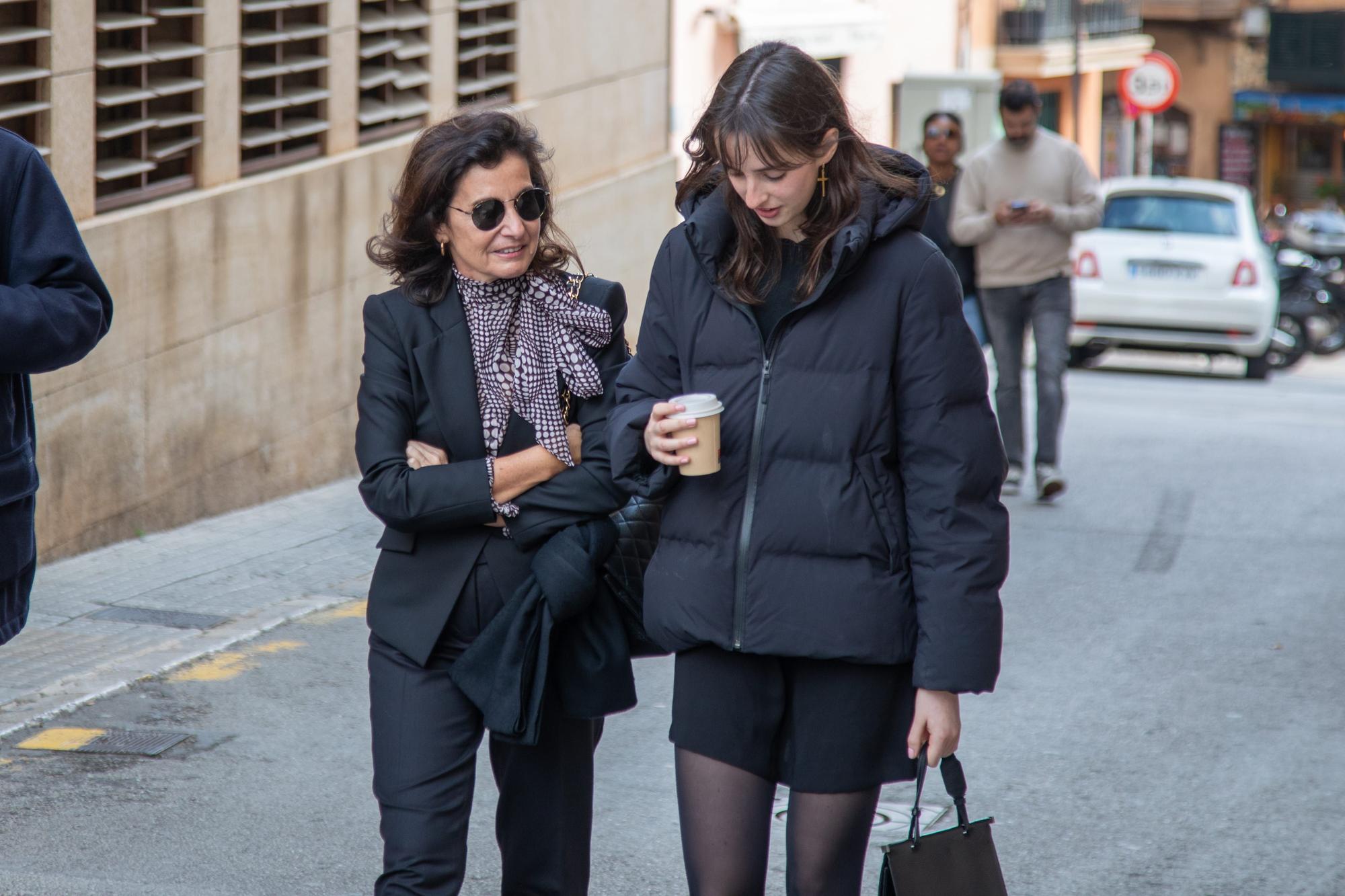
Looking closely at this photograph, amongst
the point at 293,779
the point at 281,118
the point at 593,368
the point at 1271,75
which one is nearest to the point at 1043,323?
the point at 281,118

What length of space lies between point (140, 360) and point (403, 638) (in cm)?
497

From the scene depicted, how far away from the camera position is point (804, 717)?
2.90m

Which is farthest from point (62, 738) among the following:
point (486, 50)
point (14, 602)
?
point (486, 50)

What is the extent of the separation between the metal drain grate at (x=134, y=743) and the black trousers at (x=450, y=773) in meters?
2.00

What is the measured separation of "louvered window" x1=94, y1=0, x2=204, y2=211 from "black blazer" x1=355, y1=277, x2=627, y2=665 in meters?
4.82

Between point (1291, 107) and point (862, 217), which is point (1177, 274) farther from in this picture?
point (1291, 107)

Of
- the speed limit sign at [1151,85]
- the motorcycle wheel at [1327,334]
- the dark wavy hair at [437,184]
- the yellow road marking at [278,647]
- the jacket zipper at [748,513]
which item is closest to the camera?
the jacket zipper at [748,513]

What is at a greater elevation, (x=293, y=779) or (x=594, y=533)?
(x=594, y=533)

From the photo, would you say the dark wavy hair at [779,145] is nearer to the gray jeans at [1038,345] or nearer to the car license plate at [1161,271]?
Result: the gray jeans at [1038,345]

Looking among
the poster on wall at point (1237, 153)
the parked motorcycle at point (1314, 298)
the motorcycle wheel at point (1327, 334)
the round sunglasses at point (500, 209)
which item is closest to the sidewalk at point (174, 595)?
the round sunglasses at point (500, 209)

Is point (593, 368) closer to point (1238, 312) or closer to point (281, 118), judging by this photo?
point (281, 118)

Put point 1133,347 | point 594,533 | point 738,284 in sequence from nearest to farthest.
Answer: point 738,284 → point 594,533 → point 1133,347

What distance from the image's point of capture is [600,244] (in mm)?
13297

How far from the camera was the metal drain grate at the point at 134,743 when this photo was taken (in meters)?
5.06
